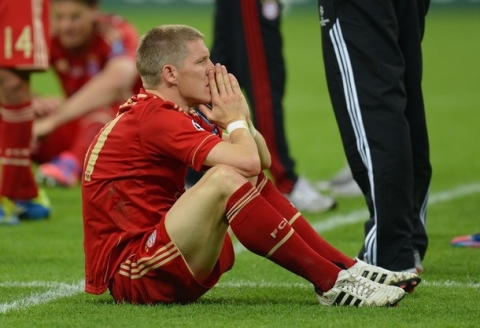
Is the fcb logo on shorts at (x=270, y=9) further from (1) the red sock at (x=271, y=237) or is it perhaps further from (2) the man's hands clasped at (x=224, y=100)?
(1) the red sock at (x=271, y=237)

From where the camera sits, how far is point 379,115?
4.89m

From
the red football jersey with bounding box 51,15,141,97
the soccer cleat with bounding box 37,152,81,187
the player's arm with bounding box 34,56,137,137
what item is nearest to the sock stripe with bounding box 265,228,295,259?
the soccer cleat with bounding box 37,152,81,187

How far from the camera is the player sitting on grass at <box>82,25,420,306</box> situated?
4285mm

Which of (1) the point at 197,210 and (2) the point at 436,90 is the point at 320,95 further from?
(1) the point at 197,210

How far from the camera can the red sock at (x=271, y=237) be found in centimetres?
424

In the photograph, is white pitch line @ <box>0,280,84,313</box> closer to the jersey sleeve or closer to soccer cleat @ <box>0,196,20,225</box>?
the jersey sleeve

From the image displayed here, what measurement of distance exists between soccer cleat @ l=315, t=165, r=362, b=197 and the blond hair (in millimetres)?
3774

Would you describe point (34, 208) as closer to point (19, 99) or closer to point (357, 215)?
point (19, 99)

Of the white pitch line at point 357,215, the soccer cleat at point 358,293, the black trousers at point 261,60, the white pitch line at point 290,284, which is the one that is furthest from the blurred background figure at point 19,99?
the soccer cleat at point 358,293

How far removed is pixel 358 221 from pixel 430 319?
279cm

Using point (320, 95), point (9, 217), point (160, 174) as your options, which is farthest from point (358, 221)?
point (320, 95)

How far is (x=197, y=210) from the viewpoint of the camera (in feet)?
14.0

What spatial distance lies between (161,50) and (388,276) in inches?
49.7

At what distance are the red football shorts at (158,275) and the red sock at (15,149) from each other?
266 centimetres
